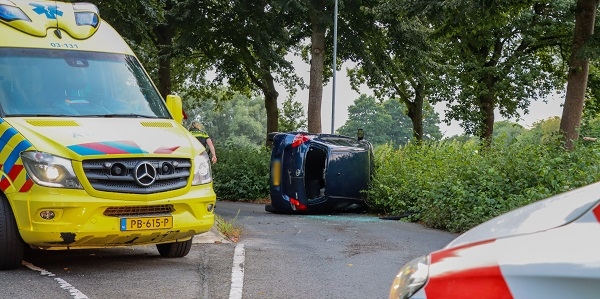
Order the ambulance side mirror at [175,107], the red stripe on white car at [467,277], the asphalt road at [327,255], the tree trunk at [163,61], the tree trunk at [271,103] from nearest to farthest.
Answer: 1. the red stripe on white car at [467,277]
2. the asphalt road at [327,255]
3. the ambulance side mirror at [175,107]
4. the tree trunk at [163,61]
5. the tree trunk at [271,103]

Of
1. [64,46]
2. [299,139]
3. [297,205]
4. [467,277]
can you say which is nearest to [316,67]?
[299,139]

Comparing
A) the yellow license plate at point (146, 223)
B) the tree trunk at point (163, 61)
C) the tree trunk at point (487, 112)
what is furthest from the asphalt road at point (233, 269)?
the tree trunk at point (487, 112)

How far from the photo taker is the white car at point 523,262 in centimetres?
208

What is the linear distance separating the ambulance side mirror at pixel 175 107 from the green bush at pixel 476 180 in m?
4.86

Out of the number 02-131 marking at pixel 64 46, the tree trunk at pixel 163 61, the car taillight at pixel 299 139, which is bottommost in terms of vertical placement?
the car taillight at pixel 299 139

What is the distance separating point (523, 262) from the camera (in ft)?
7.16

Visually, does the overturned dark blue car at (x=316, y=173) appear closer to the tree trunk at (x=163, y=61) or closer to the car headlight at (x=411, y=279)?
the car headlight at (x=411, y=279)

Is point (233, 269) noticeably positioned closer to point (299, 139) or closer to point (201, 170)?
point (201, 170)

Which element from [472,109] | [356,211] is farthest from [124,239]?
[472,109]

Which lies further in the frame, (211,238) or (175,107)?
(211,238)

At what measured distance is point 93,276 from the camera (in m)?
7.31

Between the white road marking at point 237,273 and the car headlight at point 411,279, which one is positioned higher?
the car headlight at point 411,279

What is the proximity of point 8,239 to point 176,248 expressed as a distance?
186 cm

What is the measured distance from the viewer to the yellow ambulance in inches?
279
